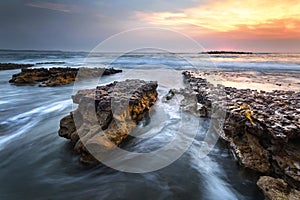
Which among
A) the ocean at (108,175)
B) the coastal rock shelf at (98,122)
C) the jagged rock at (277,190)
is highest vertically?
the coastal rock shelf at (98,122)

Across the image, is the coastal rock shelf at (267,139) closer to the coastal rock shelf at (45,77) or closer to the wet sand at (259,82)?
the wet sand at (259,82)

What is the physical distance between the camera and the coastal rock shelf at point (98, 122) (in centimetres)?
446

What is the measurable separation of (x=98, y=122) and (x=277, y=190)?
3810 millimetres

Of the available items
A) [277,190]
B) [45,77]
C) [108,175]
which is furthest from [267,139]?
[45,77]

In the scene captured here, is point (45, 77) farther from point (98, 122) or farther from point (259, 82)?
point (259, 82)

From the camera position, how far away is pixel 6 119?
7684mm

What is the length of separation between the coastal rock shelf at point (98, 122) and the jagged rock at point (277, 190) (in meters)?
2.97

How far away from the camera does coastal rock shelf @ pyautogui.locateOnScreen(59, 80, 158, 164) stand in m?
4.46

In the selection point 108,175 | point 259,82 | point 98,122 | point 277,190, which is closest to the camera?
point 277,190

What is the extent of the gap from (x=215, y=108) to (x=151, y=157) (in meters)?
2.75

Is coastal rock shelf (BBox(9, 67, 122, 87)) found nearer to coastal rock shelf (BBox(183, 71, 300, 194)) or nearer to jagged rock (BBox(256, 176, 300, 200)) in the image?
coastal rock shelf (BBox(183, 71, 300, 194))

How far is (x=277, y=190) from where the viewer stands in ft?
10.8

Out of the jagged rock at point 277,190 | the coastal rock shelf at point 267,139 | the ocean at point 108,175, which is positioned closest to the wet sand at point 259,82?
the coastal rock shelf at point 267,139

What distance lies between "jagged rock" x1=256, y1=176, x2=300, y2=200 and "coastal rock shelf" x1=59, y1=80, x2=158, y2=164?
2.97 metres
